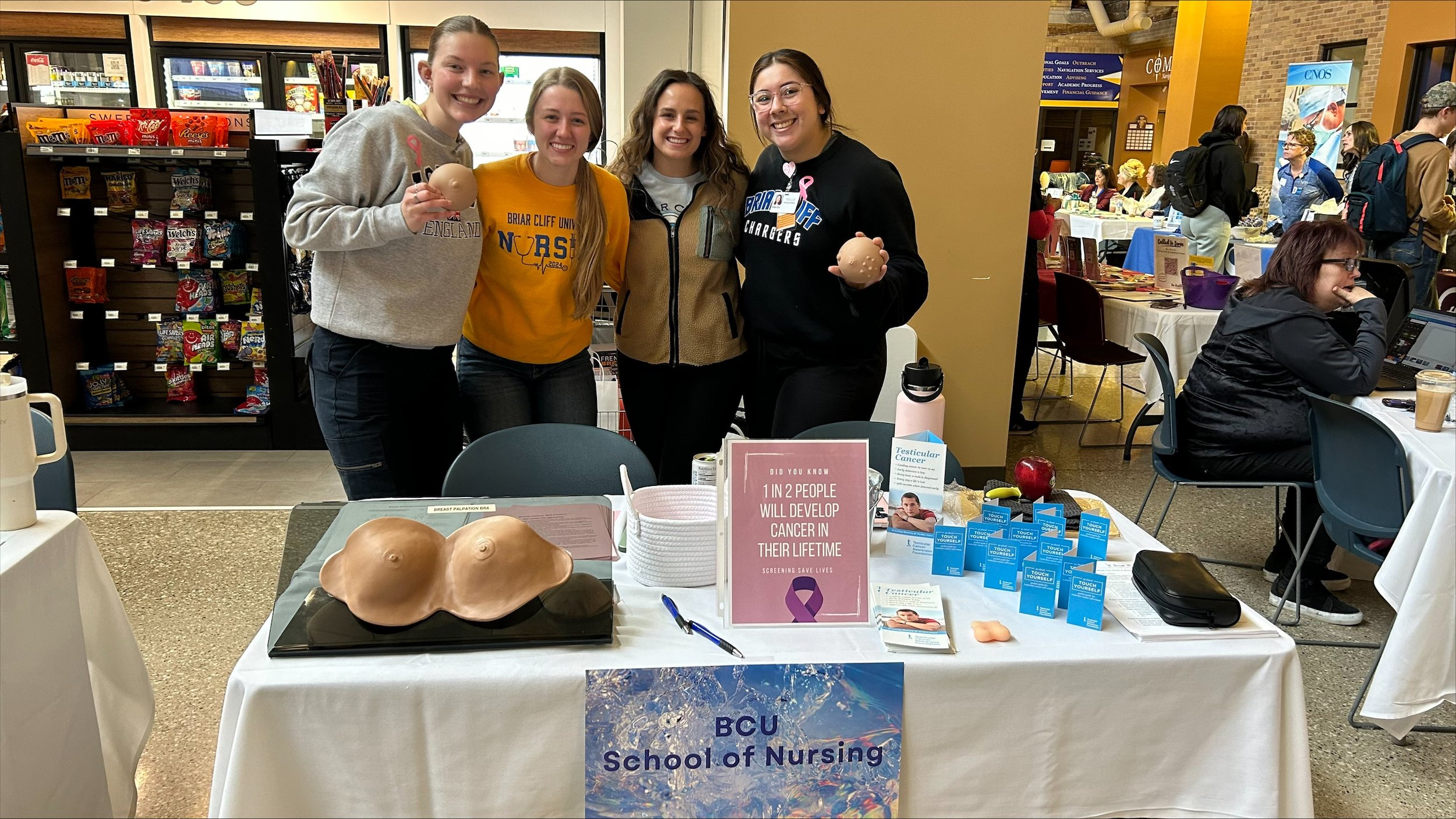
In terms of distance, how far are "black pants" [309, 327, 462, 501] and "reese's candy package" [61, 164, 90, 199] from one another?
323cm

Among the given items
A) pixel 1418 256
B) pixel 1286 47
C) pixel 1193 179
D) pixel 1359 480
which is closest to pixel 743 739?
pixel 1359 480

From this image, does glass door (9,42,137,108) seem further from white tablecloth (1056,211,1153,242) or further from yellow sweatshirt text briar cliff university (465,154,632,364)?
white tablecloth (1056,211,1153,242)

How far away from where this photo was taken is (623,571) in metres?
1.62

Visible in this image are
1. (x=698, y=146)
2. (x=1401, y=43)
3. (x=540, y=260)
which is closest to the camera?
(x=540, y=260)

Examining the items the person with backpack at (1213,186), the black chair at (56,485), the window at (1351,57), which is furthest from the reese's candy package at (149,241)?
the window at (1351,57)

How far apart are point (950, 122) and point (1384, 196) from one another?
14.1ft

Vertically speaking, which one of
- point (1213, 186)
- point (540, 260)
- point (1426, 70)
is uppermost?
point (1426, 70)

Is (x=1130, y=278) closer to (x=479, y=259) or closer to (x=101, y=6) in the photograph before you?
(x=479, y=259)

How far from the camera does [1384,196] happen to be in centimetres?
646

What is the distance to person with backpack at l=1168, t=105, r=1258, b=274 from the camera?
22.1ft

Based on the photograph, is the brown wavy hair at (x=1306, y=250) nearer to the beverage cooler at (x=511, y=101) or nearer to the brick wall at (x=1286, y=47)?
the beverage cooler at (x=511, y=101)

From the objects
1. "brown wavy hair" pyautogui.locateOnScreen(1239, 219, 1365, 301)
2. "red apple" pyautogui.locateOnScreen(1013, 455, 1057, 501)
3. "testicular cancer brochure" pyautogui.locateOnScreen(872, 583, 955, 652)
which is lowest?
"testicular cancer brochure" pyautogui.locateOnScreen(872, 583, 955, 652)

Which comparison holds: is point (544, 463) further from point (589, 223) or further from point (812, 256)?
point (812, 256)

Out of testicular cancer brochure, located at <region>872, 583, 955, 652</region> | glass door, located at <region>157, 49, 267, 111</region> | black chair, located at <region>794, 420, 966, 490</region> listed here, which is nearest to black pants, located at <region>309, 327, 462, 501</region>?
black chair, located at <region>794, 420, 966, 490</region>
